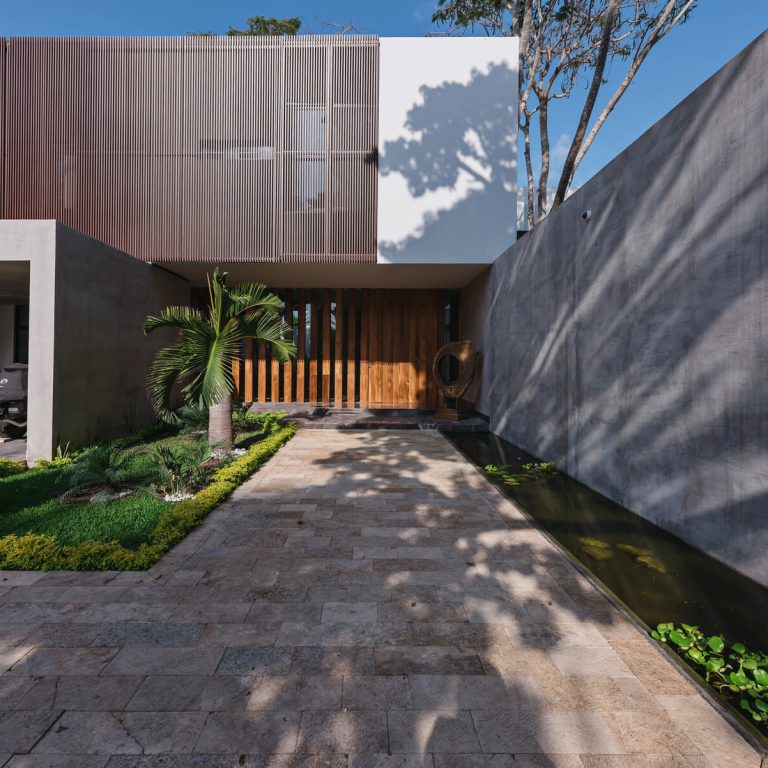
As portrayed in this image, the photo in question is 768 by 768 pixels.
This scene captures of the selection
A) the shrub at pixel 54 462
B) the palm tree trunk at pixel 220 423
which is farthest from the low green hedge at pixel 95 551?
the shrub at pixel 54 462

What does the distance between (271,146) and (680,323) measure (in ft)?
28.6

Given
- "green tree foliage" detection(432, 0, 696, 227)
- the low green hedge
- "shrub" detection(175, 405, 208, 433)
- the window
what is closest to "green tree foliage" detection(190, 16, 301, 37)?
"green tree foliage" detection(432, 0, 696, 227)

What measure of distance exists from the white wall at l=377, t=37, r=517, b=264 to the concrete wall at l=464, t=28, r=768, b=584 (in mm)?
3361

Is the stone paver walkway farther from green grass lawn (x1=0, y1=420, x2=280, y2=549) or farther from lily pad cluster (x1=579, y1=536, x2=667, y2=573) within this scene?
green grass lawn (x1=0, y1=420, x2=280, y2=549)

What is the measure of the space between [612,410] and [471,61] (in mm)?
8469

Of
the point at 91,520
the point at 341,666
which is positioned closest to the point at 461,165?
the point at 91,520

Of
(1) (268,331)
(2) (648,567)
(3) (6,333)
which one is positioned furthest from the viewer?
(3) (6,333)

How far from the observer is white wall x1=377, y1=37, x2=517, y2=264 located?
29.2 feet

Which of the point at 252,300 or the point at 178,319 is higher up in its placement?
the point at 252,300

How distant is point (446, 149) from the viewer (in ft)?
29.5

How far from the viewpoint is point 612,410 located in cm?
459

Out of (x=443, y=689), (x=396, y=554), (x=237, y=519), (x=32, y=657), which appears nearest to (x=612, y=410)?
(x=396, y=554)

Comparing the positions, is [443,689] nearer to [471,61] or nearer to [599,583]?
[599,583]

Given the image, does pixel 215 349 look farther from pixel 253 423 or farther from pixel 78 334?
pixel 253 423
